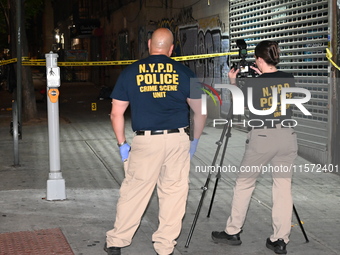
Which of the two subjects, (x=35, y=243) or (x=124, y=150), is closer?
(x=124, y=150)

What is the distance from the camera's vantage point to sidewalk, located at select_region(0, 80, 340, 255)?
18.2 ft

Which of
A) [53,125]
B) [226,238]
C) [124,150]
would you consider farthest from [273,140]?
[53,125]

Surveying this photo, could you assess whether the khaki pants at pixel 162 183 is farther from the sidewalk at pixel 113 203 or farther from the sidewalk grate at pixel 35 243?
the sidewalk grate at pixel 35 243

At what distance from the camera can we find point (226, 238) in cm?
551

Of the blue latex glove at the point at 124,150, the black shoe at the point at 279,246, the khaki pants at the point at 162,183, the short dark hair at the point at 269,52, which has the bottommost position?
the black shoe at the point at 279,246

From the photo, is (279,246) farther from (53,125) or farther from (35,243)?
(53,125)

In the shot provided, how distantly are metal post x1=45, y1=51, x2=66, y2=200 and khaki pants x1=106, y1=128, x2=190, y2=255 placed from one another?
2.25m

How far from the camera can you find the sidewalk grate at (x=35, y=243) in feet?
17.2

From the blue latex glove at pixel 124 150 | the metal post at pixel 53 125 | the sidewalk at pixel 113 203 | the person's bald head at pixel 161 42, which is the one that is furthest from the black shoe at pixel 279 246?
the metal post at pixel 53 125

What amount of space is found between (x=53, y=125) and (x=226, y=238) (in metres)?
2.69

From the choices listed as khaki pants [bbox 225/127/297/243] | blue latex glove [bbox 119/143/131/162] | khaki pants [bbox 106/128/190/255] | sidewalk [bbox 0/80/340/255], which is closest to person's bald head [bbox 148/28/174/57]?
khaki pants [bbox 106/128/190/255]

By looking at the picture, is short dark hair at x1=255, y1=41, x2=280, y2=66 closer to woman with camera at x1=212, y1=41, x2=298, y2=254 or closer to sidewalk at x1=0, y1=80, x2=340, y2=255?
woman with camera at x1=212, y1=41, x2=298, y2=254

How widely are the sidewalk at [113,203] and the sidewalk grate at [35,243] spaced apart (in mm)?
104

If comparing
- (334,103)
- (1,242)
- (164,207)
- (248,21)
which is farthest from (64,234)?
(248,21)
